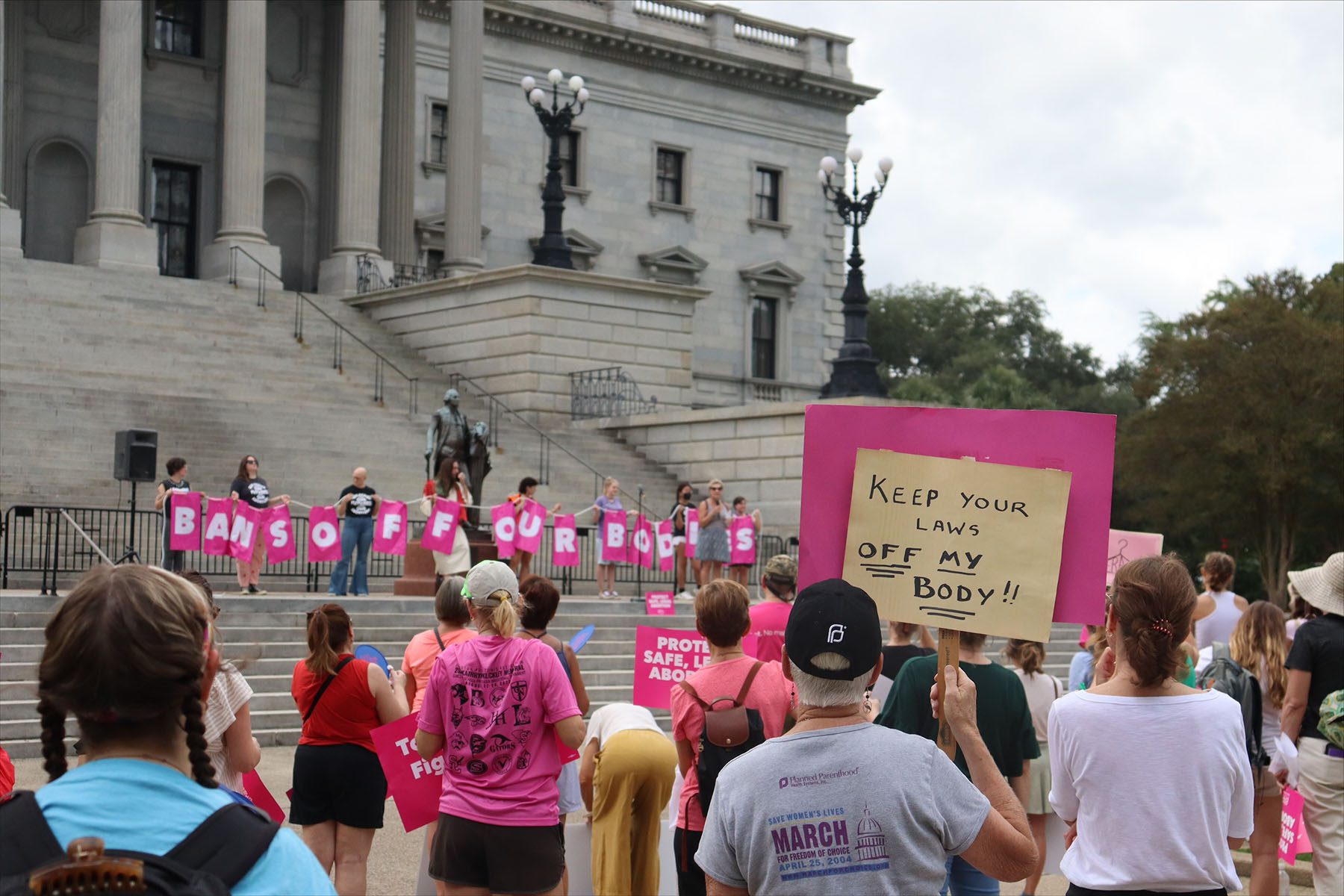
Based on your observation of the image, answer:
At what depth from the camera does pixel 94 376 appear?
30.9 m

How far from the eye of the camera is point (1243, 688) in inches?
324

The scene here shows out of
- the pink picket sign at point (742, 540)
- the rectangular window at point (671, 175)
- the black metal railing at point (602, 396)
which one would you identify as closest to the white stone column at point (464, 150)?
the black metal railing at point (602, 396)

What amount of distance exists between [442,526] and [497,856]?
14.2 m

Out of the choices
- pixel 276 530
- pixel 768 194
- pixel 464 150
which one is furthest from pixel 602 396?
pixel 768 194

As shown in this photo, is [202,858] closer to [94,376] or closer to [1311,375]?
[94,376]

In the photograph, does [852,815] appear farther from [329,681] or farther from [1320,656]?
[1320,656]

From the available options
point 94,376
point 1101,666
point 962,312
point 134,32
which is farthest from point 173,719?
point 962,312

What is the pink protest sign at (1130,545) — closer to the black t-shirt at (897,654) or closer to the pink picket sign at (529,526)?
the black t-shirt at (897,654)

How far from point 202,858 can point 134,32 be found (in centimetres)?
3944

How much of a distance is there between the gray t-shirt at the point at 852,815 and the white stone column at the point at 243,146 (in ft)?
121

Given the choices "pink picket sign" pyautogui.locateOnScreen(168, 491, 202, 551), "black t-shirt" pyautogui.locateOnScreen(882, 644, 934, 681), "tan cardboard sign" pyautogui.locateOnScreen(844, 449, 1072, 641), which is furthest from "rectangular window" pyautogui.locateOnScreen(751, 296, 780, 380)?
"tan cardboard sign" pyautogui.locateOnScreen(844, 449, 1072, 641)

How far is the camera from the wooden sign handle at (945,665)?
426 centimetres

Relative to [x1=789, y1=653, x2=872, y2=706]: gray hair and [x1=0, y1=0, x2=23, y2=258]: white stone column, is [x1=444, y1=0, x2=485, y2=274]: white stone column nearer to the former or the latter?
[x1=0, y1=0, x2=23, y2=258]: white stone column

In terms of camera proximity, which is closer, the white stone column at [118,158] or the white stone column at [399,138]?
the white stone column at [118,158]
